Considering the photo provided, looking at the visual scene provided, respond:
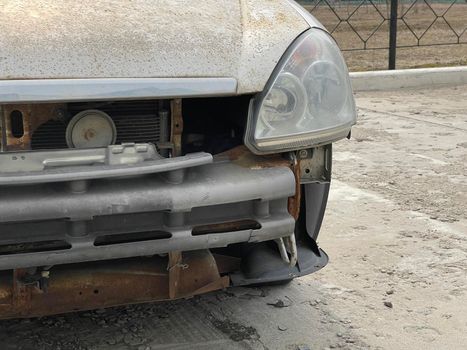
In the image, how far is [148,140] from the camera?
2.42 m

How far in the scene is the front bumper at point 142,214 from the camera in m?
2.01

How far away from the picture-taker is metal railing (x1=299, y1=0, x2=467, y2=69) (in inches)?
497

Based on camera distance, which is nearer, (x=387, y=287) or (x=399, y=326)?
(x=399, y=326)

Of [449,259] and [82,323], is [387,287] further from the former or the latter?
[82,323]

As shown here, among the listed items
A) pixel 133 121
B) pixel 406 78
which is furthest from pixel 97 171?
pixel 406 78

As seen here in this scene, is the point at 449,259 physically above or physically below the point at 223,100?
below

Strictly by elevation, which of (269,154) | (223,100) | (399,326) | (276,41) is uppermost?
(276,41)

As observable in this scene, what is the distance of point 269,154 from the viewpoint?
2352mm

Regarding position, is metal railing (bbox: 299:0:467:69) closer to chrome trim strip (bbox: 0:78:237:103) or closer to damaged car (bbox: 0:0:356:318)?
damaged car (bbox: 0:0:356:318)

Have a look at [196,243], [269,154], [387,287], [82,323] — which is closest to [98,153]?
[196,243]

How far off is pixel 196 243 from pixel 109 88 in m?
0.55

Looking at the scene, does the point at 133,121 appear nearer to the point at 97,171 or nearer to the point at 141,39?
the point at 141,39

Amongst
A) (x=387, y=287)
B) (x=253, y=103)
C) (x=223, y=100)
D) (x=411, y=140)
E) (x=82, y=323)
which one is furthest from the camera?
(x=411, y=140)

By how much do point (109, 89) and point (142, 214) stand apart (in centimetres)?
40
